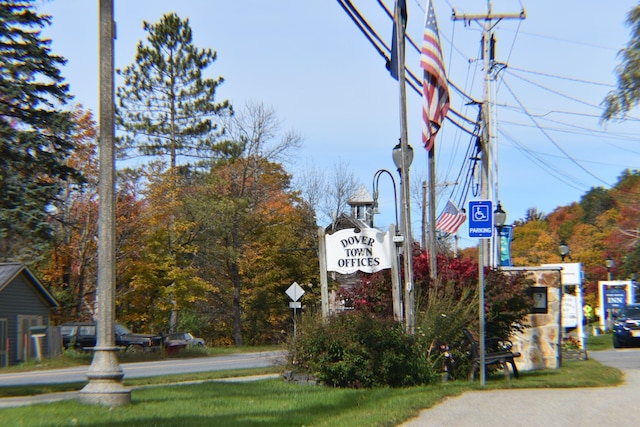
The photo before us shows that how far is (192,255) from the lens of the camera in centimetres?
5231

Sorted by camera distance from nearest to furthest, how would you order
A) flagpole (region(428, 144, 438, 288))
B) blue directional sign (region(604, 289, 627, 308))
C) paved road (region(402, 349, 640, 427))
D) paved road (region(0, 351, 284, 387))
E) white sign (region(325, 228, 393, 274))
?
paved road (region(402, 349, 640, 427)) → white sign (region(325, 228, 393, 274)) → flagpole (region(428, 144, 438, 288)) → paved road (region(0, 351, 284, 387)) → blue directional sign (region(604, 289, 627, 308))

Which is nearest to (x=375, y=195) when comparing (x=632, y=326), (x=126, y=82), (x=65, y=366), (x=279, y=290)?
(x=632, y=326)

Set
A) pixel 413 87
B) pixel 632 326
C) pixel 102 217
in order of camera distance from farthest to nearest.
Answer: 1. pixel 632 326
2. pixel 413 87
3. pixel 102 217

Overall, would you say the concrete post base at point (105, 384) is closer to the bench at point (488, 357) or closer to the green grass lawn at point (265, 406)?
the green grass lawn at point (265, 406)

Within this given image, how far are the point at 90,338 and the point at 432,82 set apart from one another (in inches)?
1056

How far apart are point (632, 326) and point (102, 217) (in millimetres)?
26093

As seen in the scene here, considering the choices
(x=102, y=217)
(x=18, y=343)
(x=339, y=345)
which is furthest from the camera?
(x=18, y=343)

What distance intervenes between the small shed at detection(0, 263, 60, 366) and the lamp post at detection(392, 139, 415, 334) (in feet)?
80.3

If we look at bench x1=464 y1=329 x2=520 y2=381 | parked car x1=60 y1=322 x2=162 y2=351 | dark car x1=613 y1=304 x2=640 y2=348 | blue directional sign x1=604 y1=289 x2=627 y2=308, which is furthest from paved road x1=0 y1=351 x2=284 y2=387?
blue directional sign x1=604 y1=289 x2=627 y2=308

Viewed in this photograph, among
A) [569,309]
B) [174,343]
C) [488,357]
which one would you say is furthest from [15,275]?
[488,357]

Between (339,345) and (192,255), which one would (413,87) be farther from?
(192,255)

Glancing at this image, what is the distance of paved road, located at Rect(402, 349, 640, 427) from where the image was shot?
33.9 feet

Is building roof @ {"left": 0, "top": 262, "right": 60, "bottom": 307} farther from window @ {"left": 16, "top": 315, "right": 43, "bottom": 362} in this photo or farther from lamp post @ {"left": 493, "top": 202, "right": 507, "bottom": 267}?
lamp post @ {"left": 493, "top": 202, "right": 507, "bottom": 267}

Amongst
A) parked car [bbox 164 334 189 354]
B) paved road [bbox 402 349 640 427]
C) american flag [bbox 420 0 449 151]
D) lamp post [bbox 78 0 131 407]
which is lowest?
parked car [bbox 164 334 189 354]
